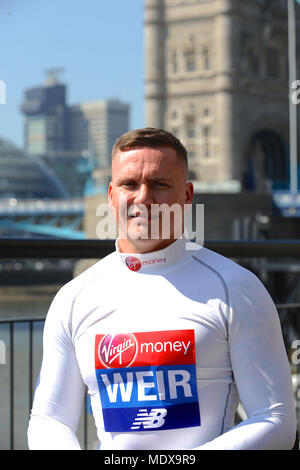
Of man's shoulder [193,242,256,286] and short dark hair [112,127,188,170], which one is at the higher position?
short dark hair [112,127,188,170]

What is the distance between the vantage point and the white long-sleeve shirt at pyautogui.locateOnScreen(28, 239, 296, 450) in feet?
5.41

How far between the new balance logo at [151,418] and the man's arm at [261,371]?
0.15 metres

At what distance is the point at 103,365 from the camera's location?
1.69 metres

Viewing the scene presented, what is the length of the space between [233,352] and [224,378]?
0.07m

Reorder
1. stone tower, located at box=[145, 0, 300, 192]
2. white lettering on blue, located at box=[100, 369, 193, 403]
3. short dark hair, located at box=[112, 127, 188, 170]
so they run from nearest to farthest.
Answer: white lettering on blue, located at box=[100, 369, 193, 403] → short dark hair, located at box=[112, 127, 188, 170] → stone tower, located at box=[145, 0, 300, 192]

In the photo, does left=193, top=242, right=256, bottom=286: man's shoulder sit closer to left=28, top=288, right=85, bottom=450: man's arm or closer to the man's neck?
the man's neck

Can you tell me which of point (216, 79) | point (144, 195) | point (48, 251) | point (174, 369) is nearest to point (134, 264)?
point (144, 195)

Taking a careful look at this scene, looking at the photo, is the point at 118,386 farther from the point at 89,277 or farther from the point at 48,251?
the point at 48,251

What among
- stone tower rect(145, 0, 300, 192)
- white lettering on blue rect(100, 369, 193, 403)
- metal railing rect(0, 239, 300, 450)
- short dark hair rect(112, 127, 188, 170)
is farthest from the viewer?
stone tower rect(145, 0, 300, 192)

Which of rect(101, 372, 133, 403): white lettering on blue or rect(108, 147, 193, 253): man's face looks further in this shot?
rect(108, 147, 193, 253): man's face

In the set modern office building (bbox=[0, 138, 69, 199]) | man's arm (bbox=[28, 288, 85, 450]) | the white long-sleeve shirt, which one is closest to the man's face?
the white long-sleeve shirt

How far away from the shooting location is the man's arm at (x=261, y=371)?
1.65 meters
